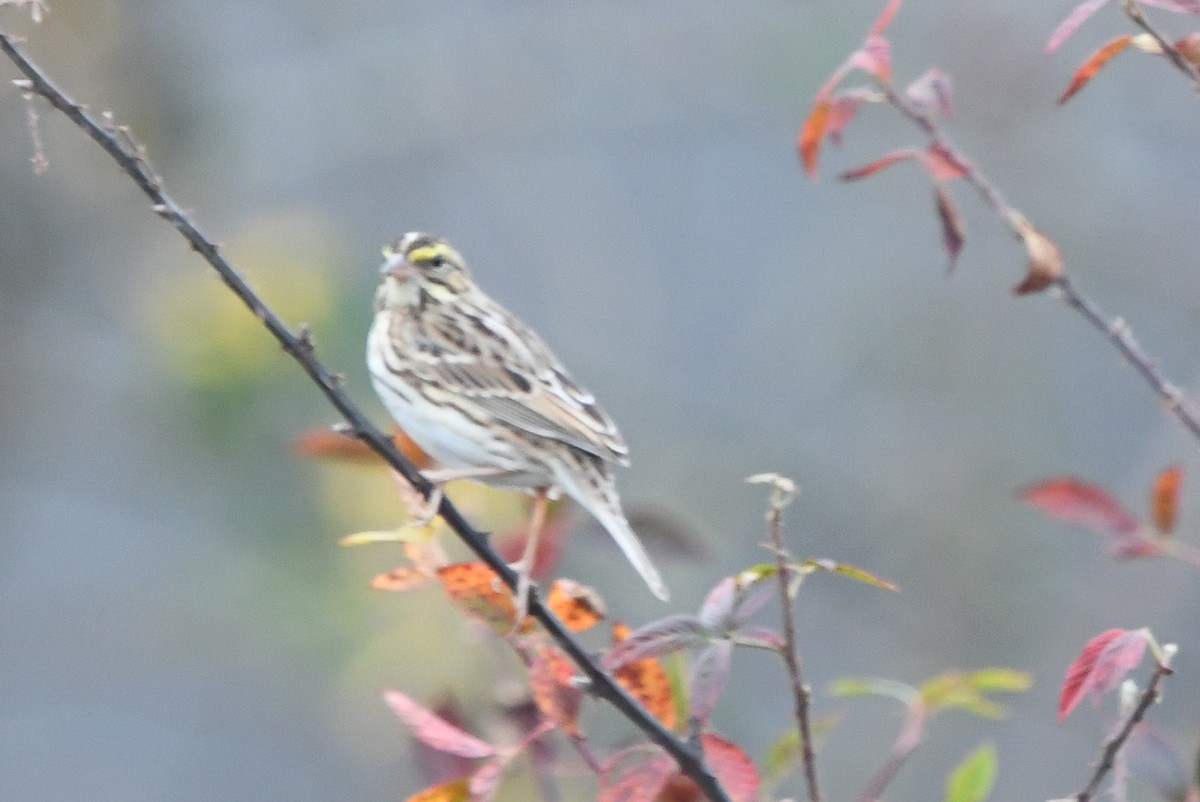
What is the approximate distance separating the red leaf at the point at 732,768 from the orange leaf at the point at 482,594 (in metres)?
0.38

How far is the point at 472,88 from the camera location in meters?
7.96

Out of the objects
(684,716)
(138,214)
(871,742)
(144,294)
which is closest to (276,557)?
(144,294)

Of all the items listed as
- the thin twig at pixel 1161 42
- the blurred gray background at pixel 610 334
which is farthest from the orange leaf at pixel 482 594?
the blurred gray background at pixel 610 334

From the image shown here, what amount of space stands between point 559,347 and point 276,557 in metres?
1.56

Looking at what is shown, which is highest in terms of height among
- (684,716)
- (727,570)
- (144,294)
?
(144,294)

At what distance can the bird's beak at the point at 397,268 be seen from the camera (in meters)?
4.30

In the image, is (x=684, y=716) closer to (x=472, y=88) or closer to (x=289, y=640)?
(x=289, y=640)

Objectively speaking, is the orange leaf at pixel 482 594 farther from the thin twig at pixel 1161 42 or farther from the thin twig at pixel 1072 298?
the thin twig at pixel 1161 42

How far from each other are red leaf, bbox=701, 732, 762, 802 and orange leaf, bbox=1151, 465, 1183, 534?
1001 mm

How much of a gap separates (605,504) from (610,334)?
4734 mm

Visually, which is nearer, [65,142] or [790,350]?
[65,142]

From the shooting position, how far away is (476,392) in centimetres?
422

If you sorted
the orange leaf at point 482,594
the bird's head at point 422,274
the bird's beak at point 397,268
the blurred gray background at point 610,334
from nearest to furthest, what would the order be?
the orange leaf at point 482,594 → the bird's beak at point 397,268 → the bird's head at point 422,274 → the blurred gray background at point 610,334

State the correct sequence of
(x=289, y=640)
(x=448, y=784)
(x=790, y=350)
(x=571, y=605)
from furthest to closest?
(x=790, y=350), (x=289, y=640), (x=571, y=605), (x=448, y=784)
